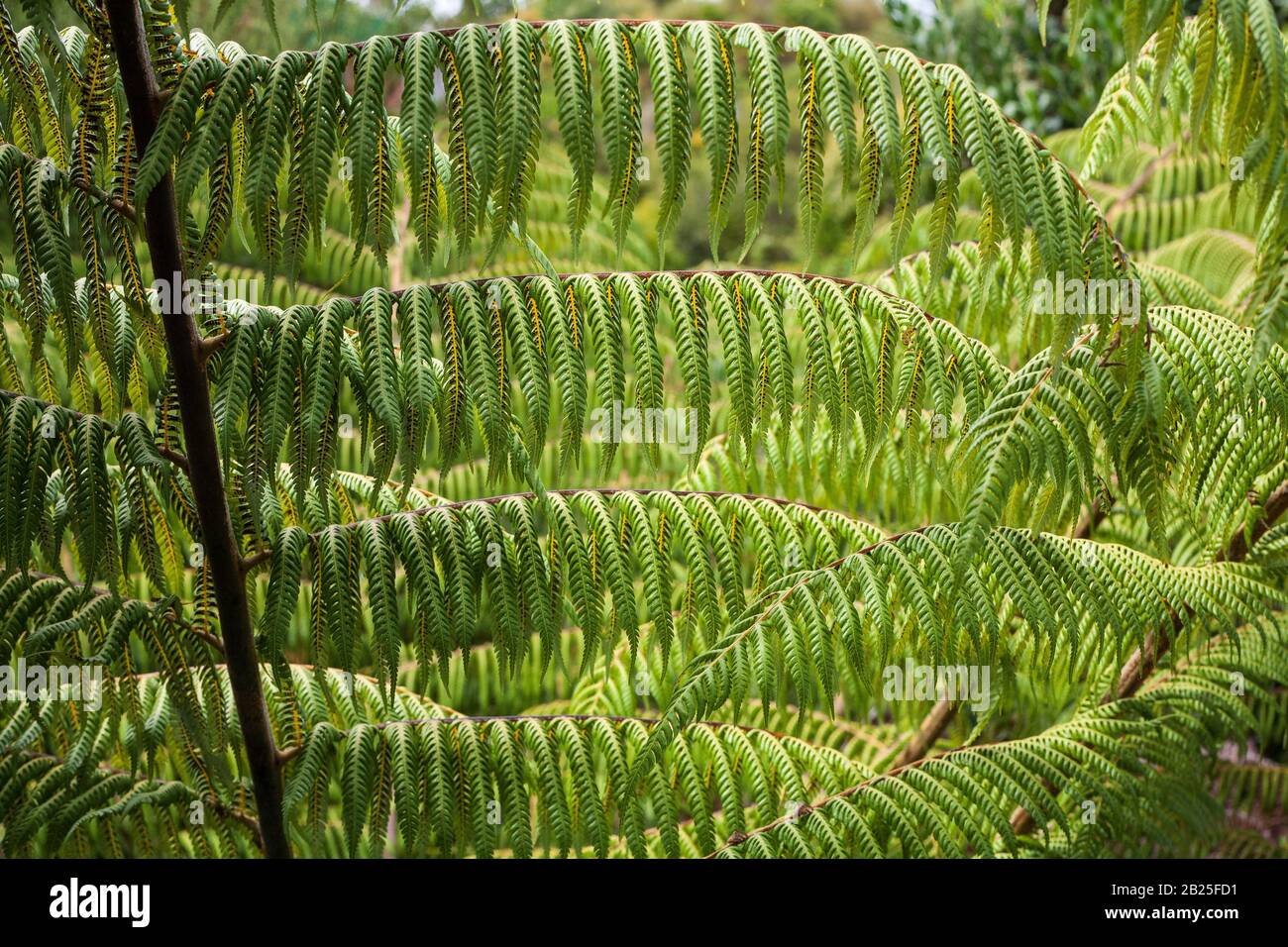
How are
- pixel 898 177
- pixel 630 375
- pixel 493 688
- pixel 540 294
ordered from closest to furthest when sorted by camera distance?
1. pixel 898 177
2. pixel 540 294
3. pixel 493 688
4. pixel 630 375

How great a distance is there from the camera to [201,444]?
Answer: 3.89ft

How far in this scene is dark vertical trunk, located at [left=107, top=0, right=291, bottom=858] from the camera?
3.42 feet

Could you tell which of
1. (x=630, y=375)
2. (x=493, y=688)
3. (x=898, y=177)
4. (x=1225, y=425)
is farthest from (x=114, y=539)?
(x=630, y=375)

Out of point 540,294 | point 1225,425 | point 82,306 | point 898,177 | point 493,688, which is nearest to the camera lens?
point 898,177

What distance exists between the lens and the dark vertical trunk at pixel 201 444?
1.04m

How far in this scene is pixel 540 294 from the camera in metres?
1.18

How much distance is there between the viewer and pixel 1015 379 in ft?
4.00

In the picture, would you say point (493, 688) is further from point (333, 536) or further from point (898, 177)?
point (898, 177)

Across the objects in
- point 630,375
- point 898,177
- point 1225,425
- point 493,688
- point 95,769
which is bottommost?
point 493,688

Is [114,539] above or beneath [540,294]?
beneath

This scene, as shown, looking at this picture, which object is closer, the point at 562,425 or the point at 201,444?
the point at 201,444

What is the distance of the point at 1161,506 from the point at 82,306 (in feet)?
4.16
